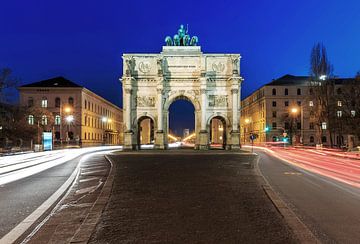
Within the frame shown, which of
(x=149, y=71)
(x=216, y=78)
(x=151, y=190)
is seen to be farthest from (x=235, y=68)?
(x=151, y=190)

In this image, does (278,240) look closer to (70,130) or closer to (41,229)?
(41,229)

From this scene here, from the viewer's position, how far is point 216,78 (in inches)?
2079

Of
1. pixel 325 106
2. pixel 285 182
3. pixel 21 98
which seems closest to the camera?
pixel 285 182

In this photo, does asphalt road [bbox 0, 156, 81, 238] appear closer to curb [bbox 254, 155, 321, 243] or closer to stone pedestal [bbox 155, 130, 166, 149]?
curb [bbox 254, 155, 321, 243]

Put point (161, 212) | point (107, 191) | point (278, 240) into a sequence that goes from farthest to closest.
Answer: point (107, 191), point (161, 212), point (278, 240)

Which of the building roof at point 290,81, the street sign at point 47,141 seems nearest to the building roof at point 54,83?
the street sign at point 47,141

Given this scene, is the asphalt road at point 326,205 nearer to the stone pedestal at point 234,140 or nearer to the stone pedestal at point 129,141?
the stone pedestal at point 234,140

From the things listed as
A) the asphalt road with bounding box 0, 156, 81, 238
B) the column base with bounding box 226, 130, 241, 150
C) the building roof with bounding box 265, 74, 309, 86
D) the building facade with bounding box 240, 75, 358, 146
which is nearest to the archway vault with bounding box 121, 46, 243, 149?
the column base with bounding box 226, 130, 241, 150

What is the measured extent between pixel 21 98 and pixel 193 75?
40.6 metres

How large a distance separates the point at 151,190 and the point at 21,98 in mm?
73076

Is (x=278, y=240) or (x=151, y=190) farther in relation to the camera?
(x=151, y=190)

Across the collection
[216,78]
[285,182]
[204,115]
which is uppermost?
[216,78]

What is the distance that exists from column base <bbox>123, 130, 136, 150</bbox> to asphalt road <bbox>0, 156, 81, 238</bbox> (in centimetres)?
3571

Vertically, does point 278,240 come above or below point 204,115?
below
